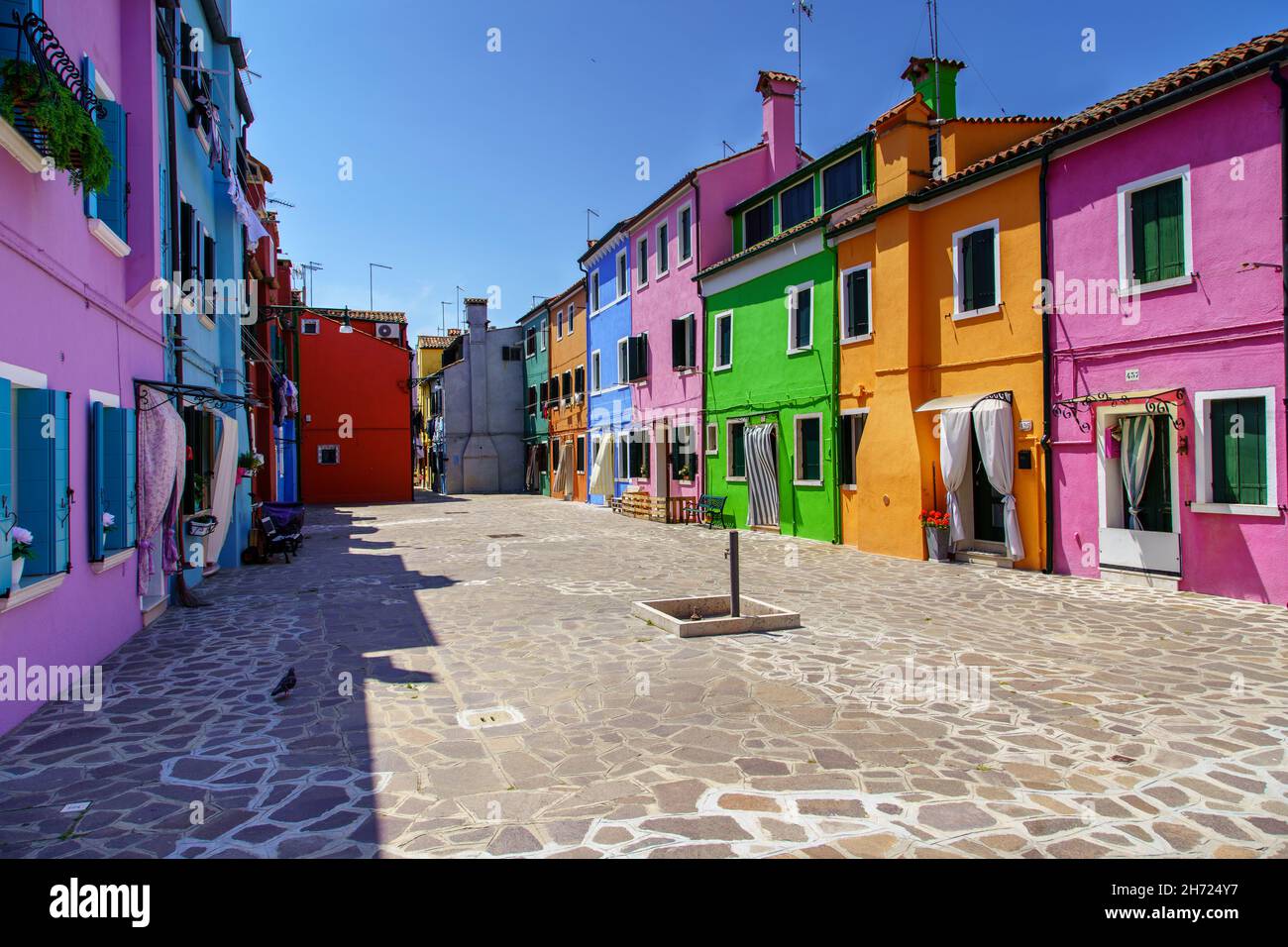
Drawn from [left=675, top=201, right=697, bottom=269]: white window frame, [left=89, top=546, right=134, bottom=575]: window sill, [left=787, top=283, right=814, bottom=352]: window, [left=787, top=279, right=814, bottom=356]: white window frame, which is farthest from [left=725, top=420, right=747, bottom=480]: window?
[left=89, top=546, right=134, bottom=575]: window sill

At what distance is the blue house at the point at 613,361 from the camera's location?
27859 mm

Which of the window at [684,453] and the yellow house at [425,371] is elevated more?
the yellow house at [425,371]

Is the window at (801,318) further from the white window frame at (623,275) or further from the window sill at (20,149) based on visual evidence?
the window sill at (20,149)

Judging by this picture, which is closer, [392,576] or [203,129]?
[203,129]

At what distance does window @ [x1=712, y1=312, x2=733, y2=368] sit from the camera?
2205 cm

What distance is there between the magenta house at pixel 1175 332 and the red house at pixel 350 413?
93.5 feet

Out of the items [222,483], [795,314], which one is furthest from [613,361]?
[222,483]

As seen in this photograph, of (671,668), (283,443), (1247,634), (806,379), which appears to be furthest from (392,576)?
(283,443)

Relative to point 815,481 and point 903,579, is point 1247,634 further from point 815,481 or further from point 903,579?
point 815,481

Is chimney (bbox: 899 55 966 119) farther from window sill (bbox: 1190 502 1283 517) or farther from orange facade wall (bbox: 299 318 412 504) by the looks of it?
orange facade wall (bbox: 299 318 412 504)

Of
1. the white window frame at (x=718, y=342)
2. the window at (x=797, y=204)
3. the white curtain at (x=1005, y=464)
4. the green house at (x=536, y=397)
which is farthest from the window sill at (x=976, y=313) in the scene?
the green house at (x=536, y=397)
